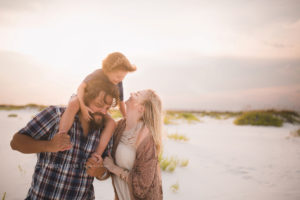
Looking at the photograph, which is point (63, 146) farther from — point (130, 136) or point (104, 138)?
point (130, 136)

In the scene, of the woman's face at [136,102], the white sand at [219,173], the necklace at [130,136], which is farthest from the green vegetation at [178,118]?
the necklace at [130,136]

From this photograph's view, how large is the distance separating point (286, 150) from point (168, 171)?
18.5ft

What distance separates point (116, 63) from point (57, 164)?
175 centimetres

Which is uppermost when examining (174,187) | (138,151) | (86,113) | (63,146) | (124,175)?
(86,113)

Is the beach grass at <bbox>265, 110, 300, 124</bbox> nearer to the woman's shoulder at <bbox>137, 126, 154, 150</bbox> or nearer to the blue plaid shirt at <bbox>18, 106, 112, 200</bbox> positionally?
the woman's shoulder at <bbox>137, 126, 154, 150</bbox>

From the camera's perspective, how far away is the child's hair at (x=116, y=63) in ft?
10.3

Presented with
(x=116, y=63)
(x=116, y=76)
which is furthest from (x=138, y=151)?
(x=116, y=63)

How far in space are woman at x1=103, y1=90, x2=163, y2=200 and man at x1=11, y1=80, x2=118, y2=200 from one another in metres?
0.34

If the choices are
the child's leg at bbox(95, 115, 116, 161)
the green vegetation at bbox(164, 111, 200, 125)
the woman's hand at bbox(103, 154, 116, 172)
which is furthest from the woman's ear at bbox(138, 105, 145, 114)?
the green vegetation at bbox(164, 111, 200, 125)

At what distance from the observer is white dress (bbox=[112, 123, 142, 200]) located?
2387 millimetres

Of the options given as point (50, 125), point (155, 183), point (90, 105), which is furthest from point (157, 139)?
point (50, 125)

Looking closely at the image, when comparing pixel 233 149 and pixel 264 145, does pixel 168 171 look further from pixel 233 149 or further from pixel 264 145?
pixel 264 145

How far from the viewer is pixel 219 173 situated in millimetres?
5648

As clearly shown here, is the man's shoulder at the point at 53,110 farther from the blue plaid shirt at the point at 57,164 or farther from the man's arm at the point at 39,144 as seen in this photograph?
the man's arm at the point at 39,144
